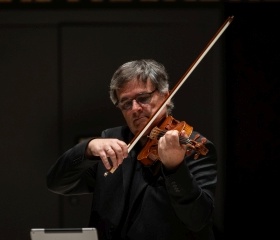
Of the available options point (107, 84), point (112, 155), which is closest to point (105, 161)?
point (112, 155)

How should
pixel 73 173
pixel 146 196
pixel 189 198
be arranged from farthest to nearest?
pixel 73 173 → pixel 146 196 → pixel 189 198

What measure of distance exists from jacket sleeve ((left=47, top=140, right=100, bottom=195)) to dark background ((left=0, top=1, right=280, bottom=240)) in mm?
1698

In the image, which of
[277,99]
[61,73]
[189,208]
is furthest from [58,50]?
[189,208]

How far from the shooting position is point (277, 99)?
395cm

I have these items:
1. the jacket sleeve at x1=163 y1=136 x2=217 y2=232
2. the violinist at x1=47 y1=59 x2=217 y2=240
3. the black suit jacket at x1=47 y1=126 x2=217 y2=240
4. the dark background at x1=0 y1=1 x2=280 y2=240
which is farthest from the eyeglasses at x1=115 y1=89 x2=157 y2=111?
→ the dark background at x1=0 y1=1 x2=280 y2=240

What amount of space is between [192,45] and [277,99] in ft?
1.99

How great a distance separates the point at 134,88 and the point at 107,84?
1.81 m

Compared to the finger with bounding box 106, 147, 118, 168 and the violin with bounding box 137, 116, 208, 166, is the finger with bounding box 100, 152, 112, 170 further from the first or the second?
the violin with bounding box 137, 116, 208, 166

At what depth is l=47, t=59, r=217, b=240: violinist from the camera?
1.88 meters

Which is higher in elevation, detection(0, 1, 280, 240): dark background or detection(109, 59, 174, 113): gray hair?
detection(109, 59, 174, 113): gray hair

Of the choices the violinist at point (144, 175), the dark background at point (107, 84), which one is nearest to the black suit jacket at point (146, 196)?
the violinist at point (144, 175)

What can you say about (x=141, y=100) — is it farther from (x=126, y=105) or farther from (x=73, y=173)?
→ (x=73, y=173)

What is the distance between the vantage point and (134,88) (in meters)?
2.13

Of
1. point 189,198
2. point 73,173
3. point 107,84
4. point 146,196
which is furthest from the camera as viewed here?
point 107,84
